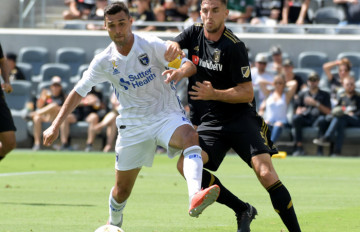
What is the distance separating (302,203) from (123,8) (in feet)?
14.9

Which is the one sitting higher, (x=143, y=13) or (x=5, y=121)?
(x=5, y=121)

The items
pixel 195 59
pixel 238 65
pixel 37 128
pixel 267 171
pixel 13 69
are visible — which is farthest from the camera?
pixel 13 69

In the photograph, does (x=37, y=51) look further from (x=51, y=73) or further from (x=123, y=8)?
(x=123, y=8)

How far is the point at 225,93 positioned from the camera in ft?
24.3

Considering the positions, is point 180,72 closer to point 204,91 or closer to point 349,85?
point 204,91

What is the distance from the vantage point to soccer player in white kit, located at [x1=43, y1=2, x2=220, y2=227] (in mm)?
7367

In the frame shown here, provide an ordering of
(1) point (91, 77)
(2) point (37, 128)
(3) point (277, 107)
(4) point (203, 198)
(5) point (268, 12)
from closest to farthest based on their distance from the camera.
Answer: (4) point (203, 198) < (1) point (91, 77) < (3) point (277, 107) < (2) point (37, 128) < (5) point (268, 12)

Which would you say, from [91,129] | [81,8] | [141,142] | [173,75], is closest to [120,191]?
[141,142]

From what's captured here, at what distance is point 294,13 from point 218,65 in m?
16.8

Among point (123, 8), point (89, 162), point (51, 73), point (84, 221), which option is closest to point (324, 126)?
point (89, 162)

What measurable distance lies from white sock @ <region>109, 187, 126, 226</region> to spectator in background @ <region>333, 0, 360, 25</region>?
16456 mm

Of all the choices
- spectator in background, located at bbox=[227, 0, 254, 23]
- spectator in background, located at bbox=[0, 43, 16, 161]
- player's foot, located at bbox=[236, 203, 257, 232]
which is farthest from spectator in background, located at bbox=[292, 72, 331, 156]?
player's foot, located at bbox=[236, 203, 257, 232]

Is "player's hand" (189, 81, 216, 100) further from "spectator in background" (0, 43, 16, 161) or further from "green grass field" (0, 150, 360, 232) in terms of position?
"spectator in background" (0, 43, 16, 161)

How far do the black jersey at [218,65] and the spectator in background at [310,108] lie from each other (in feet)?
40.5
